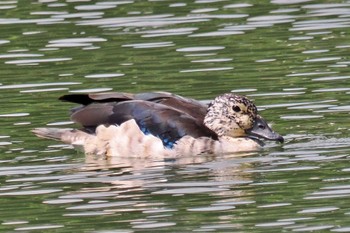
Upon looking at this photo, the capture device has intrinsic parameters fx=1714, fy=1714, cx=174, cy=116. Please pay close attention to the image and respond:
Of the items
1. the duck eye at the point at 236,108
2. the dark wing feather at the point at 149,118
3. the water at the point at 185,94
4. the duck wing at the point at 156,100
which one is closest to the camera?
the water at the point at 185,94

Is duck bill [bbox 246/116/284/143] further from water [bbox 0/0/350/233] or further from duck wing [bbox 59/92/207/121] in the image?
duck wing [bbox 59/92/207/121]

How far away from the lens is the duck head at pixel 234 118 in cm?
1720

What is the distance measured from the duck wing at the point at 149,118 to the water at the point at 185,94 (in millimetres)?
355

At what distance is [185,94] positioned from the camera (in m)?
19.4

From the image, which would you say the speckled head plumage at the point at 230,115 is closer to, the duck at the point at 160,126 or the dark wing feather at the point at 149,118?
the duck at the point at 160,126

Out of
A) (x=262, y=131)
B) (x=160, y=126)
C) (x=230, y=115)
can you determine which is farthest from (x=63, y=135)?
(x=262, y=131)

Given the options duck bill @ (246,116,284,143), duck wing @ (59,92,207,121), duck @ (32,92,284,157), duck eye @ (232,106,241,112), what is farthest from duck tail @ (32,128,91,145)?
duck bill @ (246,116,284,143)

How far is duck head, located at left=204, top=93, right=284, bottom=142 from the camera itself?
56.4 ft

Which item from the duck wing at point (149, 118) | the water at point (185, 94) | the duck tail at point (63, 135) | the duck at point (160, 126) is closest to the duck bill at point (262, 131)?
the duck at point (160, 126)

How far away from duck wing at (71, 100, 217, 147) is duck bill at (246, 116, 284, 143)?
1.43 ft

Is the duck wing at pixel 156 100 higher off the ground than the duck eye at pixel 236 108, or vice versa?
the duck wing at pixel 156 100

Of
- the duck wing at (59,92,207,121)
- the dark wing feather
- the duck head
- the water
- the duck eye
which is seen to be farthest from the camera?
the duck eye

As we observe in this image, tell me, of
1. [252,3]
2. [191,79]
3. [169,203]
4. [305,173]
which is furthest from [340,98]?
[252,3]

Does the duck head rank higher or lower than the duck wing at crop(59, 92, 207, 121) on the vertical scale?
lower
